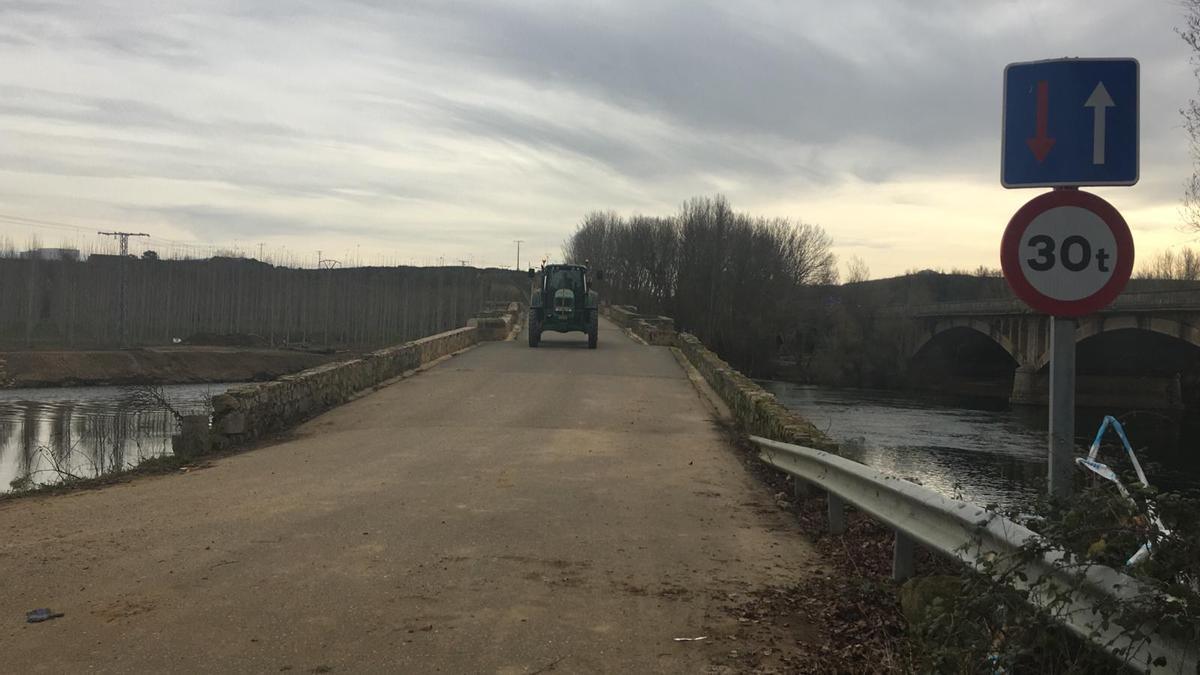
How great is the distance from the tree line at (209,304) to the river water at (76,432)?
72.4ft

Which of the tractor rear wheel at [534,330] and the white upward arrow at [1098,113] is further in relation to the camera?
the tractor rear wheel at [534,330]

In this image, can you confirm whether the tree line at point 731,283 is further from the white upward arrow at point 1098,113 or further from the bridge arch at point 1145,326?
the white upward arrow at point 1098,113

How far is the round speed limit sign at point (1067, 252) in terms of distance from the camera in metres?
3.99

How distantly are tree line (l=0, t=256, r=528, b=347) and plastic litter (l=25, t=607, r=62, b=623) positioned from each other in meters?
64.4

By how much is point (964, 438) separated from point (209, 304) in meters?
62.9

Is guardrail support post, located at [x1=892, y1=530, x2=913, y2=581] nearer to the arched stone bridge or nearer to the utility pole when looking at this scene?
the arched stone bridge

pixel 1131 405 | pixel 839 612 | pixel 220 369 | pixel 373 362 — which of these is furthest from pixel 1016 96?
pixel 1131 405

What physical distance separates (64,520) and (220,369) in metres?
50.6

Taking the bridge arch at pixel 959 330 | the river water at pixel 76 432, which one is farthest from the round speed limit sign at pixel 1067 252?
the bridge arch at pixel 959 330

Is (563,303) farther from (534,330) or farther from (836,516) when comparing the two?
(836,516)

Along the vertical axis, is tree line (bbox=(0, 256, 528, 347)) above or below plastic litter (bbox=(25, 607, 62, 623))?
above

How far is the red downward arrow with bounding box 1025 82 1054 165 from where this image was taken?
A: 4227 millimetres

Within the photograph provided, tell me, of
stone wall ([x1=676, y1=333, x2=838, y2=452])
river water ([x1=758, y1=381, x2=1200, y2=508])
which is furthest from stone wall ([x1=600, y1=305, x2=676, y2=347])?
stone wall ([x1=676, y1=333, x2=838, y2=452])

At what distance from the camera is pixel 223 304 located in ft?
243
